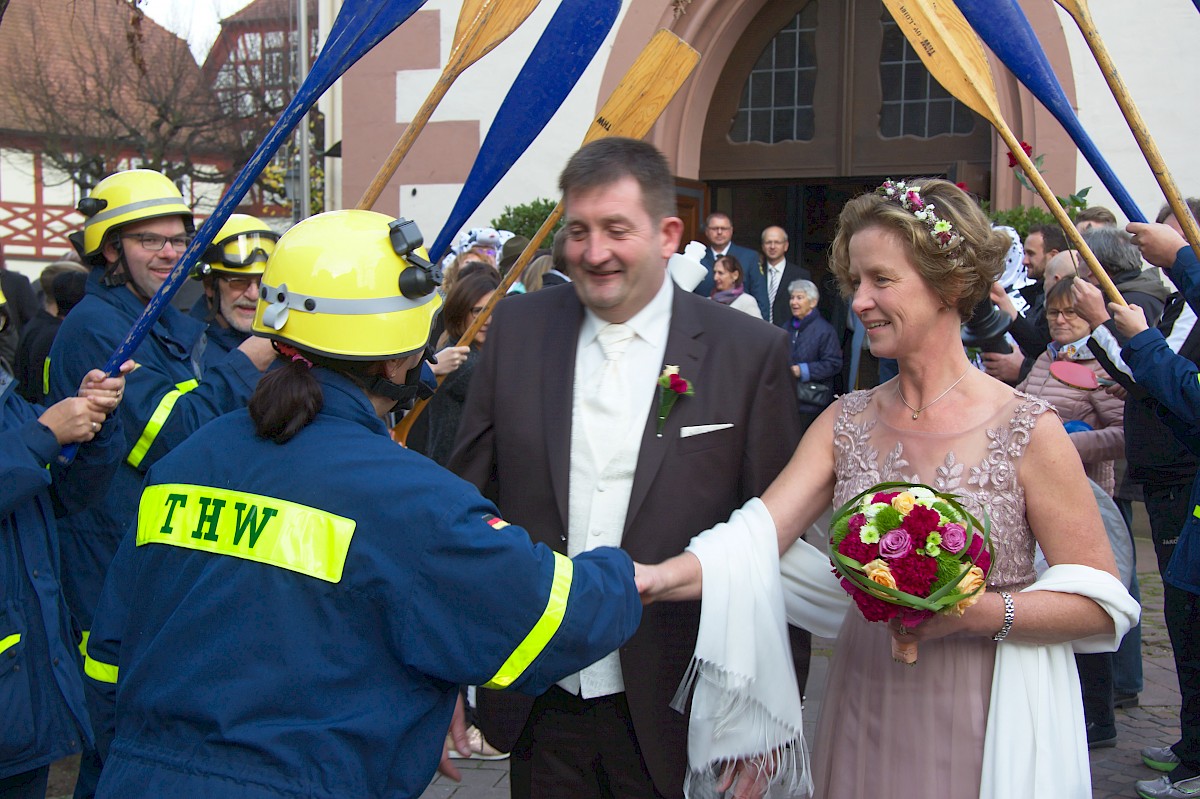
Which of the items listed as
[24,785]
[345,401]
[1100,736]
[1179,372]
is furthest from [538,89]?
Answer: [1100,736]

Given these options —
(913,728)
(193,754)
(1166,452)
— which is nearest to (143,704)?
(193,754)

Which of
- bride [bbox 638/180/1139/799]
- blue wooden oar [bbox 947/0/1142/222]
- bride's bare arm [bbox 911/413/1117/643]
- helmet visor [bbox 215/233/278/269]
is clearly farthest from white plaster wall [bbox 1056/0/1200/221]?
bride's bare arm [bbox 911/413/1117/643]

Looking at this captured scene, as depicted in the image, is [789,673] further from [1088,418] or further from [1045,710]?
[1088,418]

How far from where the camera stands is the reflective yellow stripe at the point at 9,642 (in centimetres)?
287

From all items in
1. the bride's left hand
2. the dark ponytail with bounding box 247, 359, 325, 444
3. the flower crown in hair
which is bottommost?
the bride's left hand

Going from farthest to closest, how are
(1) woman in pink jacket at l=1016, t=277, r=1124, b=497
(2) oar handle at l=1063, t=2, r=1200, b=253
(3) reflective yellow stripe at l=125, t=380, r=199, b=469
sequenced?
(1) woman in pink jacket at l=1016, t=277, r=1124, b=497 < (3) reflective yellow stripe at l=125, t=380, r=199, b=469 < (2) oar handle at l=1063, t=2, r=1200, b=253

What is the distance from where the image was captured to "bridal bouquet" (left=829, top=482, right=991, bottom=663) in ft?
7.13

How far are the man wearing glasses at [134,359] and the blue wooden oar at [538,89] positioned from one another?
0.80m

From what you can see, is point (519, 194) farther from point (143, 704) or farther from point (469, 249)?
point (143, 704)

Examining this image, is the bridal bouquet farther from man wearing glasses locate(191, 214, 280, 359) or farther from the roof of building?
the roof of building

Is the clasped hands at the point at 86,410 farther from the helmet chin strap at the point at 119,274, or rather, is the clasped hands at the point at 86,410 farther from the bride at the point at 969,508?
the bride at the point at 969,508

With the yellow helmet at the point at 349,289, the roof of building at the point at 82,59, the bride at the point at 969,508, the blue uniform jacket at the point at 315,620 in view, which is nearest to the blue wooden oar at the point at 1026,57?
the bride at the point at 969,508

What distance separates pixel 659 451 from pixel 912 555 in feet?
2.14

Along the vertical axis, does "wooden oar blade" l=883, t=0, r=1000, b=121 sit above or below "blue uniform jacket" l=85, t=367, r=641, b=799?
above
